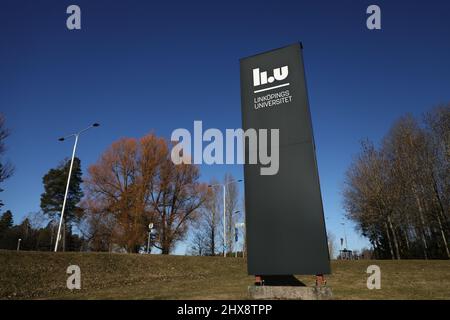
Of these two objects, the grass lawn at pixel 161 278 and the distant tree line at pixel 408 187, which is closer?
the grass lawn at pixel 161 278

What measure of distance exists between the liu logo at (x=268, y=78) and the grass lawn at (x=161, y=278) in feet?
21.9

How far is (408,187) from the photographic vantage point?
3080 centimetres

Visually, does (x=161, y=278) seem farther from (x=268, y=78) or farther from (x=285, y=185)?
(x=268, y=78)

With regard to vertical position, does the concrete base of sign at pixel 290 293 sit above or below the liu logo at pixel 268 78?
below

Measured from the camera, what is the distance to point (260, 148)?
9008 mm

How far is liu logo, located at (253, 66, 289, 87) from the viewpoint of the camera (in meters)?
9.35

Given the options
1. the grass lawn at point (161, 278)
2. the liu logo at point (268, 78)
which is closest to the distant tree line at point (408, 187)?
the grass lawn at point (161, 278)

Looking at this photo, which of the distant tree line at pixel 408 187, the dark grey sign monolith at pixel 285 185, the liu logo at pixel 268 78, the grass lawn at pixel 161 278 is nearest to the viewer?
the dark grey sign monolith at pixel 285 185

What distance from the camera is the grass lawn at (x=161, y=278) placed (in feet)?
32.7

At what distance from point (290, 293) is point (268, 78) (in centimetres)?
650

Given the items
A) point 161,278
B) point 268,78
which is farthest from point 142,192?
point 268,78

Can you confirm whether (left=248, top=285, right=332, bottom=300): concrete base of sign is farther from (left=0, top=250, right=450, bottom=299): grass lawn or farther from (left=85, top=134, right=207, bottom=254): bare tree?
(left=85, top=134, right=207, bottom=254): bare tree

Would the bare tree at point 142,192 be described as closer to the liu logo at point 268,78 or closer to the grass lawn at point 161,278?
the grass lawn at point 161,278

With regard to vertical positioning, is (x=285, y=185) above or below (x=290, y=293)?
above
